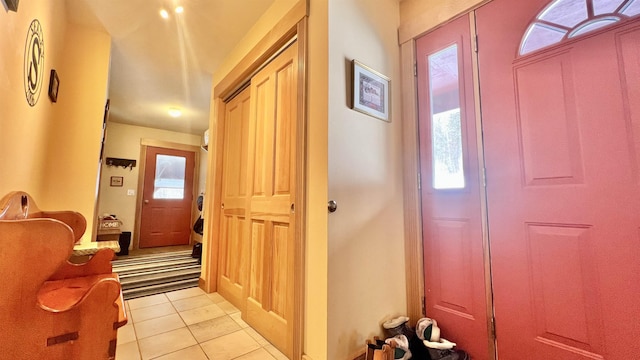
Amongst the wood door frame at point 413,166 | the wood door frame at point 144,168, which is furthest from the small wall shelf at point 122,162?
the wood door frame at point 413,166

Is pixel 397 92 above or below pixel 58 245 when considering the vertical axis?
above

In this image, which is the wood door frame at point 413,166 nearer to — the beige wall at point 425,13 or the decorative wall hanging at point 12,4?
the beige wall at point 425,13

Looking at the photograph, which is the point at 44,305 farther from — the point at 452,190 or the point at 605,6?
the point at 605,6

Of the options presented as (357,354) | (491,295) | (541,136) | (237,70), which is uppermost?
(237,70)

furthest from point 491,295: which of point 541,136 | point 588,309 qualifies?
point 541,136

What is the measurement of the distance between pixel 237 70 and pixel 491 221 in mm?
2386

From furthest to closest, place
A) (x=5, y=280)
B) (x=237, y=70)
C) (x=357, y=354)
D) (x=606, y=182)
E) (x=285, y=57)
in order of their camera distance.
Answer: (x=237, y=70)
(x=285, y=57)
(x=357, y=354)
(x=606, y=182)
(x=5, y=280)

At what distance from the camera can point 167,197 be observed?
18.3ft

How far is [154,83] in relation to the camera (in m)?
3.49

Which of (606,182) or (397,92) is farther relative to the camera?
(397,92)

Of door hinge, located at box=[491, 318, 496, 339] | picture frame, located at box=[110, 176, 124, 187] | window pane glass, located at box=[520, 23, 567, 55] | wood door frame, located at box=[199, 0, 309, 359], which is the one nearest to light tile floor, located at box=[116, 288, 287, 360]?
wood door frame, located at box=[199, 0, 309, 359]

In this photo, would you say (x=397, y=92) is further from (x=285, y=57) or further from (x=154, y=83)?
(x=154, y=83)

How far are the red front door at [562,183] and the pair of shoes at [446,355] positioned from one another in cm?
21

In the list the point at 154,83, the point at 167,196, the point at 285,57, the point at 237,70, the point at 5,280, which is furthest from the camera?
the point at 167,196
